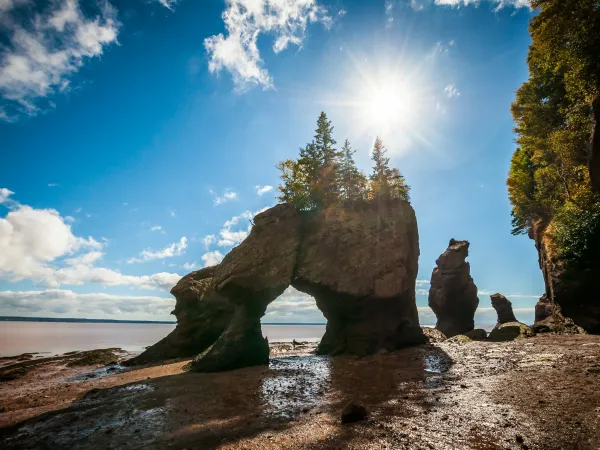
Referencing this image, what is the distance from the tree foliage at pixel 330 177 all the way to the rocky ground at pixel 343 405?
19937 millimetres

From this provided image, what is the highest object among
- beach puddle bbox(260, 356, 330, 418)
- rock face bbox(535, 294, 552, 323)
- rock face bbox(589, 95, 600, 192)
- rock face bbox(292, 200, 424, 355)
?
rock face bbox(589, 95, 600, 192)

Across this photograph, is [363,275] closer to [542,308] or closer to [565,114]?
[565,114]

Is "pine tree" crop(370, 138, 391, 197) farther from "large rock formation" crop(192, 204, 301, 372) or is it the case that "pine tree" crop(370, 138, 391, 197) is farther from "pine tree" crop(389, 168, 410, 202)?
"large rock formation" crop(192, 204, 301, 372)

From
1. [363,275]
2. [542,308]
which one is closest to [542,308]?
[542,308]

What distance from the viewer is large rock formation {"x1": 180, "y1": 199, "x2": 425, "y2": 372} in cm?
2298

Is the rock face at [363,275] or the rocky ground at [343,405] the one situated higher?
the rock face at [363,275]

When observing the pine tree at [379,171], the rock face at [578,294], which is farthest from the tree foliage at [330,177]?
the rock face at [578,294]

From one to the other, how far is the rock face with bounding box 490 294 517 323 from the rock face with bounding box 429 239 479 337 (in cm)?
333

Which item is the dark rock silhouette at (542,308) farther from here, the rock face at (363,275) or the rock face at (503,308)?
the rock face at (363,275)

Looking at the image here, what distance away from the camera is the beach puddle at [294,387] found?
9.95m

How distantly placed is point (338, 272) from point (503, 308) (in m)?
37.2

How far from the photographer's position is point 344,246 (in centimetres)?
2522

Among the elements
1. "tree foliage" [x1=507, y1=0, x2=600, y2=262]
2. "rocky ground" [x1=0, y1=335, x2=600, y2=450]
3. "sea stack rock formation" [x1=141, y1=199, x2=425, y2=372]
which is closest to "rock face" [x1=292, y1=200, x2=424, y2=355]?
"sea stack rock formation" [x1=141, y1=199, x2=425, y2=372]

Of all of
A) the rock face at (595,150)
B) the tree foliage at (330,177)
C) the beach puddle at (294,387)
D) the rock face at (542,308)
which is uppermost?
the tree foliage at (330,177)
